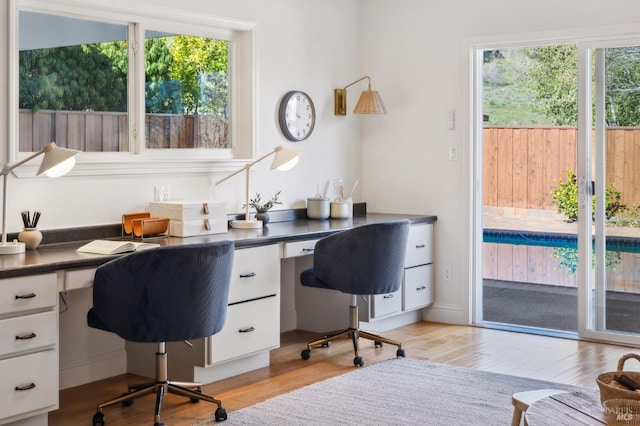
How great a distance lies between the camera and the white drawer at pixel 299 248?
4.66m

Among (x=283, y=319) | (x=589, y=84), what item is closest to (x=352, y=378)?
(x=283, y=319)

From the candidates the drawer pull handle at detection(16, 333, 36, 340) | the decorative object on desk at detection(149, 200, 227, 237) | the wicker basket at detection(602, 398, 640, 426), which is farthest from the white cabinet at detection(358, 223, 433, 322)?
the wicker basket at detection(602, 398, 640, 426)

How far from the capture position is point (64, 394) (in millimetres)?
4203

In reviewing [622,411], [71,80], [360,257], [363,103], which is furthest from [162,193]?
[622,411]

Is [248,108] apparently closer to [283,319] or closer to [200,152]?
[200,152]

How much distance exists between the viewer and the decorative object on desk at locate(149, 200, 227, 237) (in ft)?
14.4

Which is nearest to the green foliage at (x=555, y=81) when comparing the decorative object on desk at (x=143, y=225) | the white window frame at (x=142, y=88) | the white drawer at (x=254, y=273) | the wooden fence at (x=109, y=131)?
the white window frame at (x=142, y=88)

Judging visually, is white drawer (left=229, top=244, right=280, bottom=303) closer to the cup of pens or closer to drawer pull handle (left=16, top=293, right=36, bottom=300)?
the cup of pens

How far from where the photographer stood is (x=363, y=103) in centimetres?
586

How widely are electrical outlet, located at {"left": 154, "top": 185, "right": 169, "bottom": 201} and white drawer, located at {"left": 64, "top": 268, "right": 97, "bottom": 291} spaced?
3.46 feet

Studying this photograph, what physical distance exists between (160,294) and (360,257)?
1.42 meters

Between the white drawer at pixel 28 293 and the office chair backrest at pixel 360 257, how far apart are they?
164 centimetres

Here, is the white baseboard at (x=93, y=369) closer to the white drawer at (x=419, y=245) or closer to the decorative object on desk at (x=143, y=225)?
the decorative object on desk at (x=143, y=225)

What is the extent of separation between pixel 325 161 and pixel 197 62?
1281 mm
